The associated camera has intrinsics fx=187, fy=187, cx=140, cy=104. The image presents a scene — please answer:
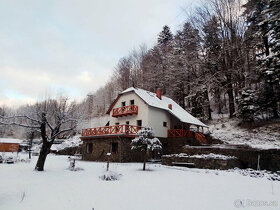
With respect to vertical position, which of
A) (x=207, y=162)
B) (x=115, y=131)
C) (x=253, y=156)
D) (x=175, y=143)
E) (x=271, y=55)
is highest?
(x=271, y=55)

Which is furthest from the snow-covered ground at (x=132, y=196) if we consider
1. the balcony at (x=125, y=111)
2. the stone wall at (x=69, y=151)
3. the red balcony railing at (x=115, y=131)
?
the stone wall at (x=69, y=151)

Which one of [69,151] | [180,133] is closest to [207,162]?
[180,133]

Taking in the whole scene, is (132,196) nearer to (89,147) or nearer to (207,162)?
(207,162)

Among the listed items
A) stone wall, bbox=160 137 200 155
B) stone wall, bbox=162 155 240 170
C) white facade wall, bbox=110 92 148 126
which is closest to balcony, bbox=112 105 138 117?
white facade wall, bbox=110 92 148 126

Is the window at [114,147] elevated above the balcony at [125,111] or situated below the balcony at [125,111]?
below

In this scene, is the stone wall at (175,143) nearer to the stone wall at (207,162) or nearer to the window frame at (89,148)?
the stone wall at (207,162)

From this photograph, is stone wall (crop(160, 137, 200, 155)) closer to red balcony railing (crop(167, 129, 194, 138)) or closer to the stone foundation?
red balcony railing (crop(167, 129, 194, 138))

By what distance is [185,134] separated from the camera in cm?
2128

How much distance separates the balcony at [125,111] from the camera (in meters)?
21.8

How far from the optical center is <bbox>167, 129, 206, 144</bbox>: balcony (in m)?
21.4

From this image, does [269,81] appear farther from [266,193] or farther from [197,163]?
[266,193]

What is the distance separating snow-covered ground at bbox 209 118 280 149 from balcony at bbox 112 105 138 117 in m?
10.0

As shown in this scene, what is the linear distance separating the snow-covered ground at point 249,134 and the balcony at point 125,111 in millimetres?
10004

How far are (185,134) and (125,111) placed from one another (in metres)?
7.47
